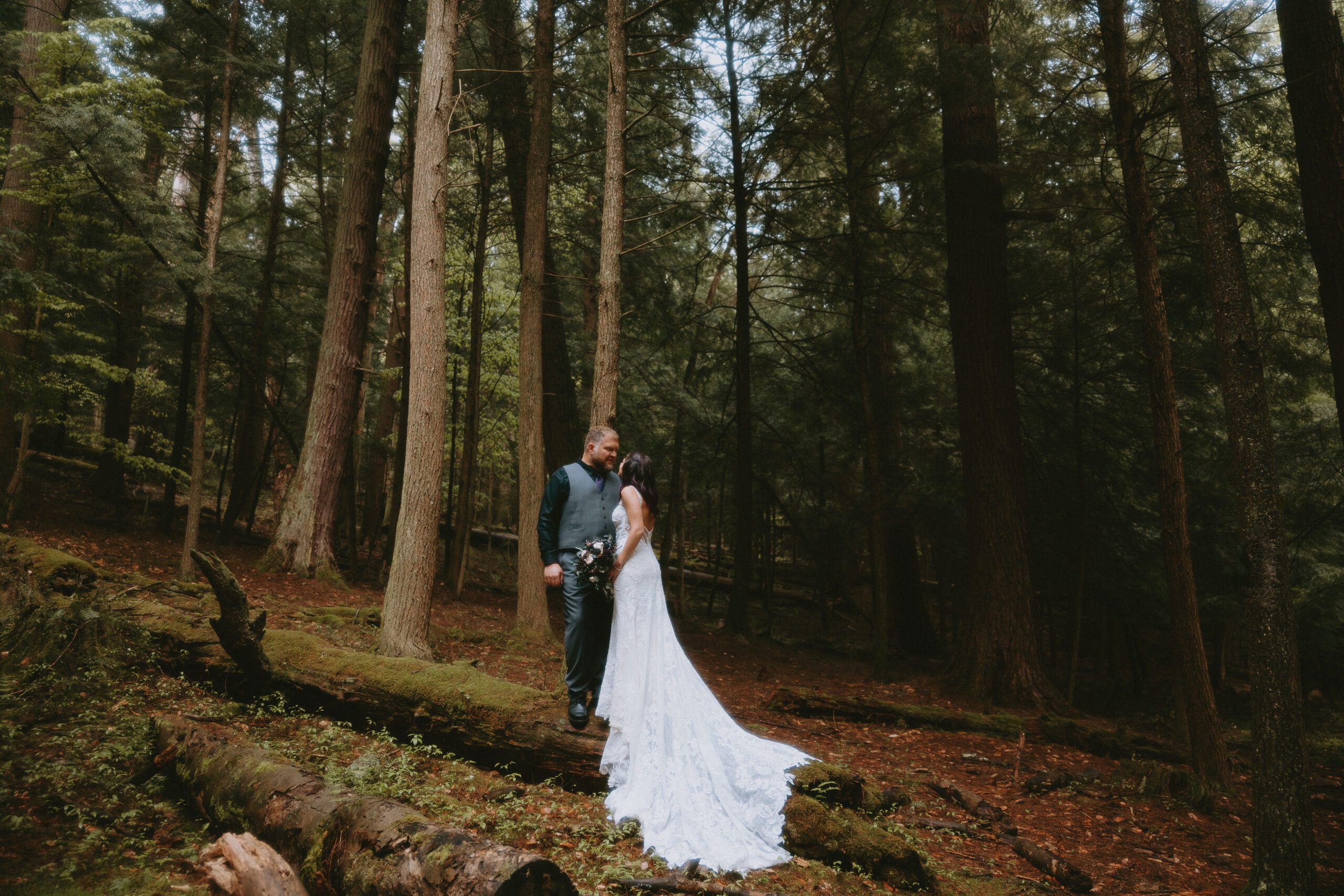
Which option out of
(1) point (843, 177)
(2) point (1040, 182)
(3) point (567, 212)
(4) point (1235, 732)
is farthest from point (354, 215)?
(4) point (1235, 732)

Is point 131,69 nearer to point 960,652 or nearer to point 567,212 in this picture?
point 567,212

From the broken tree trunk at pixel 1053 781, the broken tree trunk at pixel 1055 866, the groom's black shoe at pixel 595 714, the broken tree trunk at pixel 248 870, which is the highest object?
the groom's black shoe at pixel 595 714

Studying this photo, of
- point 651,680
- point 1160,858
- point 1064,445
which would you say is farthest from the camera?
point 1064,445

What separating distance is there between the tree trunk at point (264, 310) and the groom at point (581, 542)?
9.80 m

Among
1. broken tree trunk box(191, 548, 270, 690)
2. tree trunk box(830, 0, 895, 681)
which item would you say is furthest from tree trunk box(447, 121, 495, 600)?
broken tree trunk box(191, 548, 270, 690)

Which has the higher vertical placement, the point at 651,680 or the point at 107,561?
the point at 107,561

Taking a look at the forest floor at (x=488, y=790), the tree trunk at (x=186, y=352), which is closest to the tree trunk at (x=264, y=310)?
the tree trunk at (x=186, y=352)

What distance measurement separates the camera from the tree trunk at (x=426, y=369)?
700 centimetres

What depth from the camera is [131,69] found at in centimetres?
984

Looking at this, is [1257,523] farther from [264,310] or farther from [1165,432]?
[264,310]

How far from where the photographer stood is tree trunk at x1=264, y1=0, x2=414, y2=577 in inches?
438

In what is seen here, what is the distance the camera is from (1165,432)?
7.18 m

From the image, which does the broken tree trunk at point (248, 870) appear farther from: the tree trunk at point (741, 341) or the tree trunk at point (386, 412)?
the tree trunk at point (386, 412)

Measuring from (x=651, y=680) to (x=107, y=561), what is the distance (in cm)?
873
